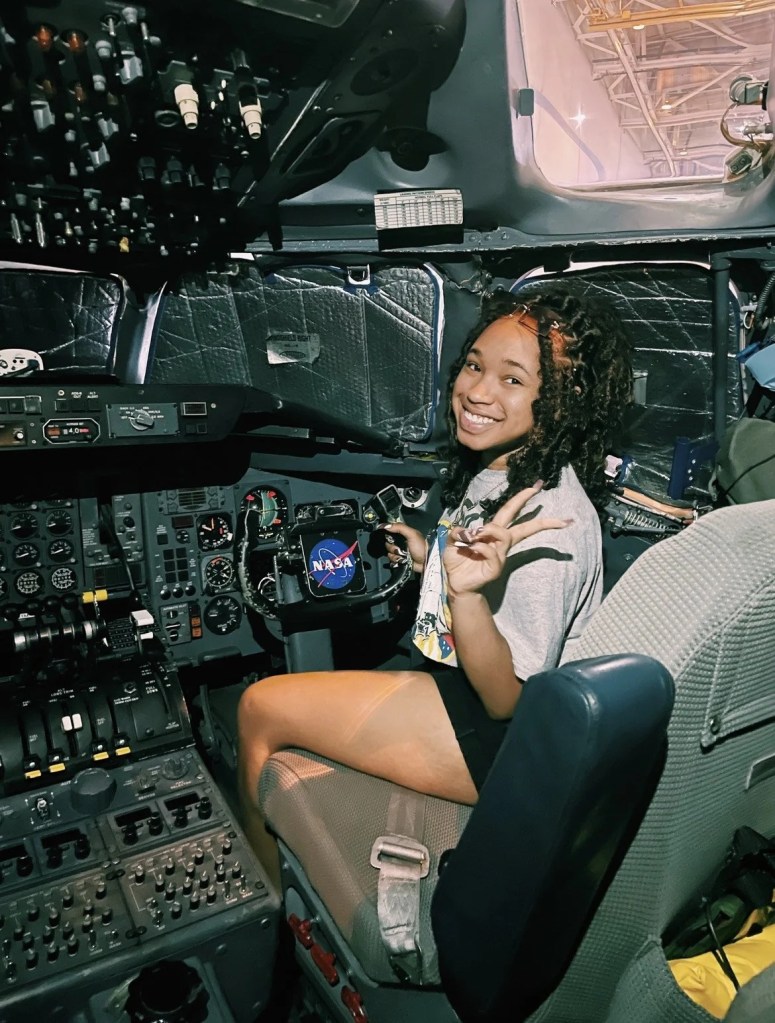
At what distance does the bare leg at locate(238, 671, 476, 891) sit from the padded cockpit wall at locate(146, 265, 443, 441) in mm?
1367

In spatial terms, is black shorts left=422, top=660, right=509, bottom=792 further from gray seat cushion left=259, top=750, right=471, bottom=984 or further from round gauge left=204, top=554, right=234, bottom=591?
round gauge left=204, top=554, right=234, bottom=591

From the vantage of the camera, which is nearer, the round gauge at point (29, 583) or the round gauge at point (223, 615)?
the round gauge at point (29, 583)

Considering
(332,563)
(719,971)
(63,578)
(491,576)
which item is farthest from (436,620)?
(63,578)

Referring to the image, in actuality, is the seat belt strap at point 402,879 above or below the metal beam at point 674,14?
below

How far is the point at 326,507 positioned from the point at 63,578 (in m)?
0.98

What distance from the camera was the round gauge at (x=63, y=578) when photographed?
2.34 metres

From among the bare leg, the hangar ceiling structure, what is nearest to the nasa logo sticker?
the bare leg

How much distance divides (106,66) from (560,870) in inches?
68.3

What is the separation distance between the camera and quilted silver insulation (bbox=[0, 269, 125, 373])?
8.00ft

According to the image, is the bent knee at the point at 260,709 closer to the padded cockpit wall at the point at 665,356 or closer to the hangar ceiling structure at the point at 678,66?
the padded cockpit wall at the point at 665,356

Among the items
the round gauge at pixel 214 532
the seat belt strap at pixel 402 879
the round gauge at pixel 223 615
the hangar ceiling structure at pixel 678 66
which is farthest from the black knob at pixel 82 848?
the hangar ceiling structure at pixel 678 66

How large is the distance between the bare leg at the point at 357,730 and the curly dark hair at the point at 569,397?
21.4 inches

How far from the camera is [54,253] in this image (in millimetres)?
2404

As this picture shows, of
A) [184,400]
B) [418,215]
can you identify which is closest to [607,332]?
[418,215]
